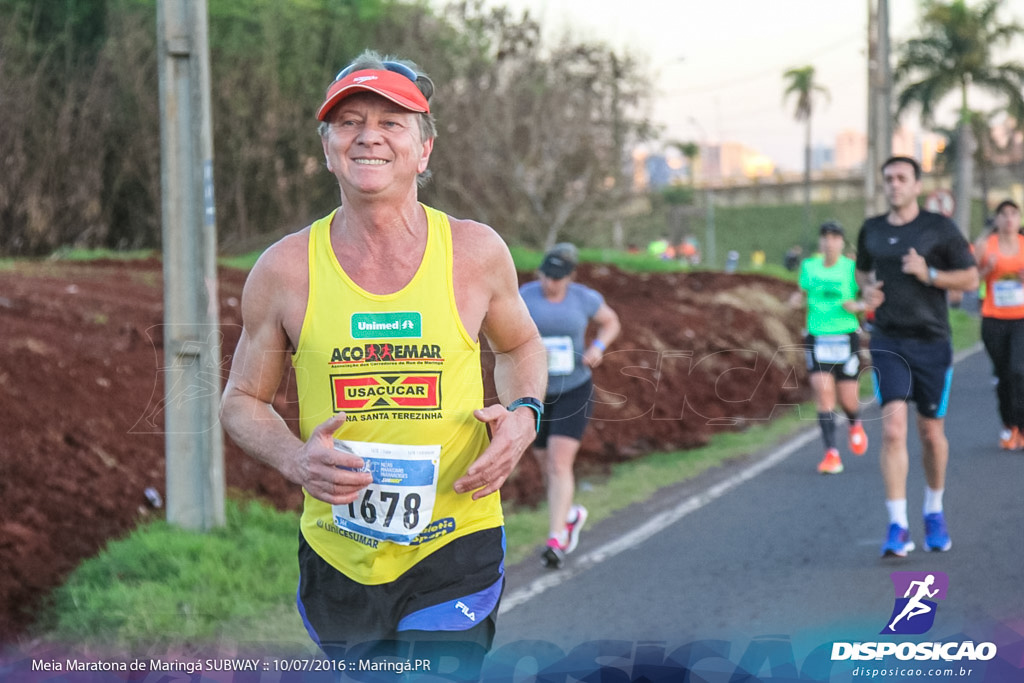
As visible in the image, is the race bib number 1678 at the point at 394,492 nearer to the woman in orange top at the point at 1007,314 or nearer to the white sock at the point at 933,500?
the white sock at the point at 933,500

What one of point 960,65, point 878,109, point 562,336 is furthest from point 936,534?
point 960,65

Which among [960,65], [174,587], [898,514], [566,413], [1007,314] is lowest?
[174,587]

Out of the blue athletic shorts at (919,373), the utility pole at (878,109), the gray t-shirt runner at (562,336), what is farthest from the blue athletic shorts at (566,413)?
A: the utility pole at (878,109)

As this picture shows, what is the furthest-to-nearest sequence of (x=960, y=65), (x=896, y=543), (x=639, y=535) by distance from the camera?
(x=960, y=65)
(x=639, y=535)
(x=896, y=543)

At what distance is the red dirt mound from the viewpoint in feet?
22.3

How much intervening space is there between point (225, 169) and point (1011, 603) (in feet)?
67.9

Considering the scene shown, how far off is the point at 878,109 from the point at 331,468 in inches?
959

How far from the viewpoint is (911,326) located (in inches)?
289

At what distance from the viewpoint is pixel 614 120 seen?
25656 millimetres

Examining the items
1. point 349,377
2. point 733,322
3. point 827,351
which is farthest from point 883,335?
point 733,322

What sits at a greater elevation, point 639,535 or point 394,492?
point 394,492

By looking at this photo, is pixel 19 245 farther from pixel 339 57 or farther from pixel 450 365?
pixel 450 365

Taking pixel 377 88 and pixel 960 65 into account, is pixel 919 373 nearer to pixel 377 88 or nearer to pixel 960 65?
pixel 377 88

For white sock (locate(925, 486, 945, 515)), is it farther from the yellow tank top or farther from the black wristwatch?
the yellow tank top
